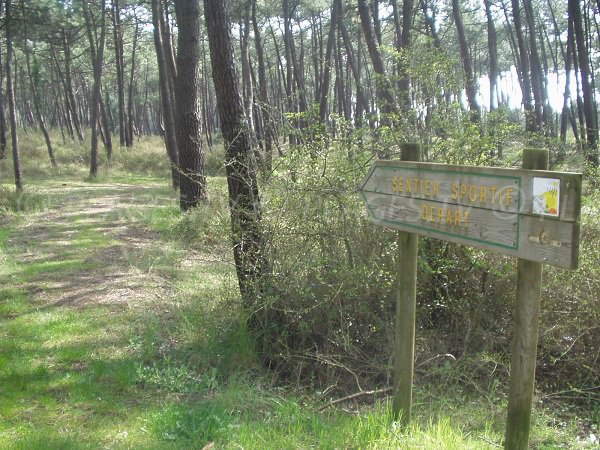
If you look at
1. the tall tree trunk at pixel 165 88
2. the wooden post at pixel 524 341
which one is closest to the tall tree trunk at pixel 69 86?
the tall tree trunk at pixel 165 88

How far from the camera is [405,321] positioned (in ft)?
10.7

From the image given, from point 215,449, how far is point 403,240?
169cm

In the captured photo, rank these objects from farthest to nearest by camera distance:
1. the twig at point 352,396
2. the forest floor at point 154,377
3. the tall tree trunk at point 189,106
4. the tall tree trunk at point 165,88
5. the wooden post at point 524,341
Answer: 1. the tall tree trunk at point 165,88
2. the tall tree trunk at point 189,106
3. the twig at point 352,396
4. the forest floor at point 154,377
5. the wooden post at point 524,341

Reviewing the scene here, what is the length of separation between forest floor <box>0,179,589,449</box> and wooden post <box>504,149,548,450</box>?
50 cm

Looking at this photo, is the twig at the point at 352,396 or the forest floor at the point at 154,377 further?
the twig at the point at 352,396

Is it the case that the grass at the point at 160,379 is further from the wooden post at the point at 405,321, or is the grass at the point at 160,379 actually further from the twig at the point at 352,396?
the wooden post at the point at 405,321

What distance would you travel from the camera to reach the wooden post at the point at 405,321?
3.26 m

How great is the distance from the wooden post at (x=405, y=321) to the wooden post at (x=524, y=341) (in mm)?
714

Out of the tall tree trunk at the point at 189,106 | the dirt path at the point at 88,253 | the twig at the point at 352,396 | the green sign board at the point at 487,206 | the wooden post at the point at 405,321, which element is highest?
the tall tree trunk at the point at 189,106

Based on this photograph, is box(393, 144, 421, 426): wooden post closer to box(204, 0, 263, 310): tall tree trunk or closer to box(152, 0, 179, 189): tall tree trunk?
box(204, 0, 263, 310): tall tree trunk

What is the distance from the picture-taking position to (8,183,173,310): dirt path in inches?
266

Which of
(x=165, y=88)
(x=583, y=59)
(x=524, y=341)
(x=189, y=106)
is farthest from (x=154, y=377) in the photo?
(x=583, y=59)

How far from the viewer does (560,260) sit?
7.61ft

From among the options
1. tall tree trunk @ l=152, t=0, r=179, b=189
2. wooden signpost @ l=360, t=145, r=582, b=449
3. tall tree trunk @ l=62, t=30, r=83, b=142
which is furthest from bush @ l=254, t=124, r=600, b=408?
tall tree trunk @ l=62, t=30, r=83, b=142
